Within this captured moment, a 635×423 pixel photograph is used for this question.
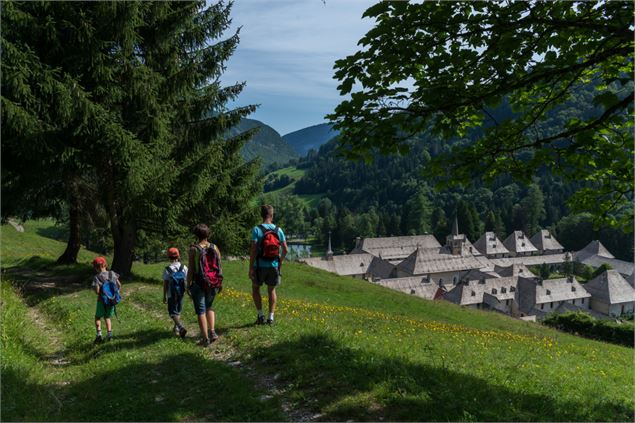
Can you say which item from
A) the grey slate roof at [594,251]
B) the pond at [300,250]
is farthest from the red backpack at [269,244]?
the grey slate roof at [594,251]

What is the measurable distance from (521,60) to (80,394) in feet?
28.1

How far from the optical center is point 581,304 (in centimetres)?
7456

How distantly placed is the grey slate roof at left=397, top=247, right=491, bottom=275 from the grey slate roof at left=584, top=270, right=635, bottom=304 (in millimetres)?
20453

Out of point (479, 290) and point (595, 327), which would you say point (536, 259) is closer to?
point (479, 290)

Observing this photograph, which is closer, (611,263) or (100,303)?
(100,303)

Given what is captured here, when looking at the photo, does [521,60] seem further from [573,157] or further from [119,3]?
[119,3]

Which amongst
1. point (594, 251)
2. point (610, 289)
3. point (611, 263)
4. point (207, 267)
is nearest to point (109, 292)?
point (207, 267)

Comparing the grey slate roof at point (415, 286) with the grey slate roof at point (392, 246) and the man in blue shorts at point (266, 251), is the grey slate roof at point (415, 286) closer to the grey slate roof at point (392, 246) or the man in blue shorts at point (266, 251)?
the grey slate roof at point (392, 246)

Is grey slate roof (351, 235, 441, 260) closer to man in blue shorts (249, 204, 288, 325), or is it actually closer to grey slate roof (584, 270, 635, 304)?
grey slate roof (584, 270, 635, 304)

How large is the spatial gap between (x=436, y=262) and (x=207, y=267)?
84804 mm

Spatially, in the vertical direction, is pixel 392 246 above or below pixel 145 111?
below

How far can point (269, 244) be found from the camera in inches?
348

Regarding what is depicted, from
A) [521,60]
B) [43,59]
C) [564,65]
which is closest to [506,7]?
[521,60]

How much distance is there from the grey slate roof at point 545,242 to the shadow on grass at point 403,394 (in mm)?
128597
